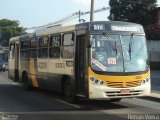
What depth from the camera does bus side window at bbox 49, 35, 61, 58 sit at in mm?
17984

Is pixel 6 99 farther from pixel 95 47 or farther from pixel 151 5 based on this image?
pixel 151 5

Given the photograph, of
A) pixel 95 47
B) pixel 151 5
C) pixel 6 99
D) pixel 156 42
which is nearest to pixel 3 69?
pixel 156 42

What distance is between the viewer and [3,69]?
50031 millimetres

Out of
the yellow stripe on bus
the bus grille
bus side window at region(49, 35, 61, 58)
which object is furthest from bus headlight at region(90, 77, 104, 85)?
the yellow stripe on bus

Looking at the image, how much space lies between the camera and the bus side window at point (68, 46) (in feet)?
54.1

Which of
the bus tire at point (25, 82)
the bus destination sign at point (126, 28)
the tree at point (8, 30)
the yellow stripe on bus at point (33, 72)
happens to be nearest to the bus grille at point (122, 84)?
the bus destination sign at point (126, 28)

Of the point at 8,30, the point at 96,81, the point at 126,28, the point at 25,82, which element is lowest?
the point at 25,82

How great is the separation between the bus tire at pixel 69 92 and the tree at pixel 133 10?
50.5m

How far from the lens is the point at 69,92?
→ 54.6 ft

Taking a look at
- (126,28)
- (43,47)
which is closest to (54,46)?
(43,47)

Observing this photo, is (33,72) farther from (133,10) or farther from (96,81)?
(133,10)

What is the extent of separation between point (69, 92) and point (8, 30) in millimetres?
95878

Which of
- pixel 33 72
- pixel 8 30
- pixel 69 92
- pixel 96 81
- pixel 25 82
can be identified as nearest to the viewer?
pixel 96 81

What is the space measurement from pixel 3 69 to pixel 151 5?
2820 centimetres
